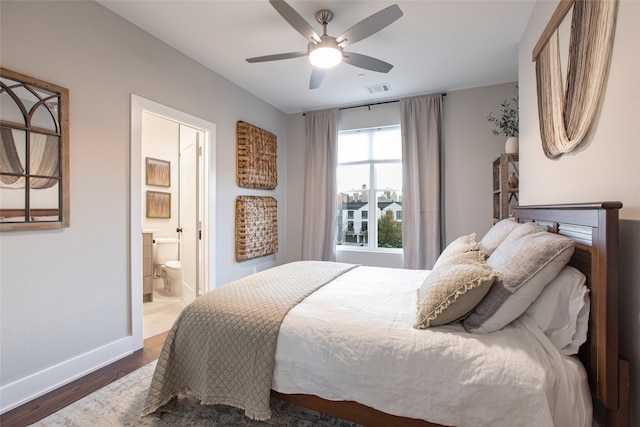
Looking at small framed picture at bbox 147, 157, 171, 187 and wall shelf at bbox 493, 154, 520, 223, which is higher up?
small framed picture at bbox 147, 157, 171, 187

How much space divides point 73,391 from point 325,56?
2.96 metres

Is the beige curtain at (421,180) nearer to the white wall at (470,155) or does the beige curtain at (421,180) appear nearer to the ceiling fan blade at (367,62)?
the white wall at (470,155)

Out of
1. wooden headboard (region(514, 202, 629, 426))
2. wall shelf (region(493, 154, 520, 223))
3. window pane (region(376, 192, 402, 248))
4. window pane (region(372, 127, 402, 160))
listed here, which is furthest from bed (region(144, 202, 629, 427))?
window pane (region(372, 127, 402, 160))

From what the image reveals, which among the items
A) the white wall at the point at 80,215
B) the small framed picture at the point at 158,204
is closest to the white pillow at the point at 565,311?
the white wall at the point at 80,215

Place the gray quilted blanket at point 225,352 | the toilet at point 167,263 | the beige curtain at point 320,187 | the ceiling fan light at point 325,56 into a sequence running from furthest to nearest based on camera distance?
the beige curtain at point 320,187 → the toilet at point 167,263 → the ceiling fan light at point 325,56 → the gray quilted blanket at point 225,352

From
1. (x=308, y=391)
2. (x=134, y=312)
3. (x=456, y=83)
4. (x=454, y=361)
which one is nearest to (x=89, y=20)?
(x=134, y=312)

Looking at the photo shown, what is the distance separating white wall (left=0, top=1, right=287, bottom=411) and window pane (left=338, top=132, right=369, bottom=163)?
8.04 feet

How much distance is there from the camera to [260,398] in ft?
4.48

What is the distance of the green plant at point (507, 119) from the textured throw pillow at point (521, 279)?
2.31m

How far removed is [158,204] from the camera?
4.50 meters

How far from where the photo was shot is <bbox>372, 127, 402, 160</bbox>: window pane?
4.09 meters

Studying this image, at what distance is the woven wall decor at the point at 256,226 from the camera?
3576mm

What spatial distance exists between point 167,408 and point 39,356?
100cm

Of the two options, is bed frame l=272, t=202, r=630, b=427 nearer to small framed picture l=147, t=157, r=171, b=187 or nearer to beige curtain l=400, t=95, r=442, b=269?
beige curtain l=400, t=95, r=442, b=269
